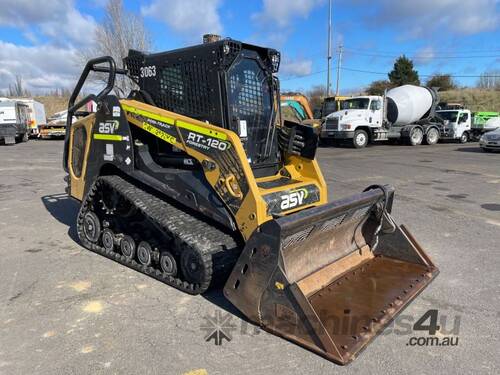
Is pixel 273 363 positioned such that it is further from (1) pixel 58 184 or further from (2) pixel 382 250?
(1) pixel 58 184

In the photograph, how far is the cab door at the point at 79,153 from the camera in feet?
17.4

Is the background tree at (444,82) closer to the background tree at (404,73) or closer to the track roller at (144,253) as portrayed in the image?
the background tree at (404,73)

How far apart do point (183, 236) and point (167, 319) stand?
738 millimetres

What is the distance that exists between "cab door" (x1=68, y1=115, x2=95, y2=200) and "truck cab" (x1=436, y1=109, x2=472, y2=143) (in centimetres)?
2379

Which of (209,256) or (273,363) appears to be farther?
(209,256)

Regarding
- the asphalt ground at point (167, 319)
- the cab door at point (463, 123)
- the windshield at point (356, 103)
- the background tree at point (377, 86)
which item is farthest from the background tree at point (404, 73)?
the asphalt ground at point (167, 319)

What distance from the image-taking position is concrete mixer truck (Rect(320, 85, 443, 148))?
824 inches

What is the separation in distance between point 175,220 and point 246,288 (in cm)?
115

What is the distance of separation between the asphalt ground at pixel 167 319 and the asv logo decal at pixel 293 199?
3.49 feet

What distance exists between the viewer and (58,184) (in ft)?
34.1

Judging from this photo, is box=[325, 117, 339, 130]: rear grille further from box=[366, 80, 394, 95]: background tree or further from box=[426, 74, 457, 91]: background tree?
box=[426, 74, 457, 91]: background tree

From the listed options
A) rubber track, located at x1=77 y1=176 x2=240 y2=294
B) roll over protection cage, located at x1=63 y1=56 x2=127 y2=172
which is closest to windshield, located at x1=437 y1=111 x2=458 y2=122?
roll over protection cage, located at x1=63 y1=56 x2=127 y2=172

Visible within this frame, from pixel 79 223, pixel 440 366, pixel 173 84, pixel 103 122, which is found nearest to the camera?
pixel 440 366

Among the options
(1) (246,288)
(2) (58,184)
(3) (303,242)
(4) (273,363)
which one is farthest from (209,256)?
(2) (58,184)
